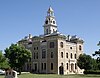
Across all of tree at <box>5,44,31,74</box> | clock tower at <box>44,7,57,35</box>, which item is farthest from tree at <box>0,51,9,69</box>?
clock tower at <box>44,7,57,35</box>

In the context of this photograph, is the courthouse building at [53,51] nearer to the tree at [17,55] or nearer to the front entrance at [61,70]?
the front entrance at [61,70]

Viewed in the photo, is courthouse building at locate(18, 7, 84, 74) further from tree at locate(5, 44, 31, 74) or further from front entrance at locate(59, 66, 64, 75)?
tree at locate(5, 44, 31, 74)

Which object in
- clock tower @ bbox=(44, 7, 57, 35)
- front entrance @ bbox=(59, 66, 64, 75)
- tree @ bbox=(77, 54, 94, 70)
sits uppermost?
clock tower @ bbox=(44, 7, 57, 35)

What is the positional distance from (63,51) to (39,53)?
7956 mm

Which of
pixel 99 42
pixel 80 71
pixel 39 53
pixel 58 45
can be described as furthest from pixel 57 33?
pixel 99 42

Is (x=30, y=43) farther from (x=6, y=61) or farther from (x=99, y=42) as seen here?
(x=99, y=42)

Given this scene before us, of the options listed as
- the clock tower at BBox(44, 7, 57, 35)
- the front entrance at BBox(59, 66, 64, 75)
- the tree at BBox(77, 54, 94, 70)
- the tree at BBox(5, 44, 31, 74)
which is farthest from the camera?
the clock tower at BBox(44, 7, 57, 35)

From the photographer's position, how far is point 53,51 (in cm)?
7800

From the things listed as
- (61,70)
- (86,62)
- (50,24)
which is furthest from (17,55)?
(50,24)

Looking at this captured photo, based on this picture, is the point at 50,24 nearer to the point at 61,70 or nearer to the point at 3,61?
the point at 61,70

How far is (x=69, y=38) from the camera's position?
8762 centimetres

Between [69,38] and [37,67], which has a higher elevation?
[69,38]

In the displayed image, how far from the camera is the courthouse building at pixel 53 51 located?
254 ft

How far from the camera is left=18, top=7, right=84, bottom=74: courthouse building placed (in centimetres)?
7731
